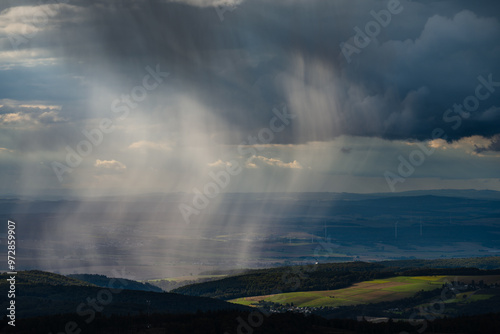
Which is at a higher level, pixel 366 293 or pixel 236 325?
pixel 366 293

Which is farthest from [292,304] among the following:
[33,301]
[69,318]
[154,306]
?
[69,318]

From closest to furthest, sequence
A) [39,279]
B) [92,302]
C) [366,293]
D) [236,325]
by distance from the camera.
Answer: [236,325] < [92,302] < [366,293] < [39,279]

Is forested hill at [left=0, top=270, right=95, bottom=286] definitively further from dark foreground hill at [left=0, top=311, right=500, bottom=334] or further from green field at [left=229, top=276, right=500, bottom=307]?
dark foreground hill at [left=0, top=311, right=500, bottom=334]

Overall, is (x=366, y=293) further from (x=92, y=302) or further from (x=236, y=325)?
(x=236, y=325)

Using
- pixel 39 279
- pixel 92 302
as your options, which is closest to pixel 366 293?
pixel 92 302

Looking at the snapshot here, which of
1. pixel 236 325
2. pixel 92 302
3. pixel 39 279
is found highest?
pixel 39 279

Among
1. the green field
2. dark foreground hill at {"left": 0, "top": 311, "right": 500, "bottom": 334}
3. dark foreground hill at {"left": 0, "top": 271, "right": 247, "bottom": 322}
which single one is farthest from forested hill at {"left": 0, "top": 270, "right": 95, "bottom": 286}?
dark foreground hill at {"left": 0, "top": 311, "right": 500, "bottom": 334}

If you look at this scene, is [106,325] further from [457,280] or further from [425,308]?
[457,280]

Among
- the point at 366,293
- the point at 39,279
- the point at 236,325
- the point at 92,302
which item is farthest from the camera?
the point at 39,279

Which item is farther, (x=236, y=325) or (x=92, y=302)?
(x=92, y=302)
